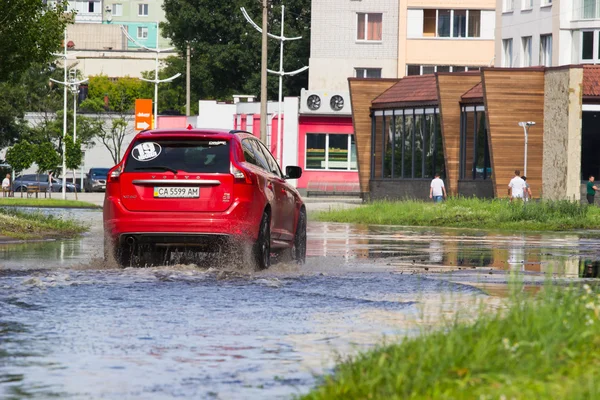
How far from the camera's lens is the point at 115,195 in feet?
50.2

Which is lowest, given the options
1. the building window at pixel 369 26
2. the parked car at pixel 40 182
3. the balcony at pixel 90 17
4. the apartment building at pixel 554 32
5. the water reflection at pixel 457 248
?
the parked car at pixel 40 182

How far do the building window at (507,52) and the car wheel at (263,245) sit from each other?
56010mm

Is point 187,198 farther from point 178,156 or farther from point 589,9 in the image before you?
point 589,9

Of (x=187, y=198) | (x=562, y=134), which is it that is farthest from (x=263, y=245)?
(x=562, y=134)

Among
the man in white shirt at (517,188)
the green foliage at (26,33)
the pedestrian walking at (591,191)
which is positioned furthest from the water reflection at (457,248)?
the pedestrian walking at (591,191)

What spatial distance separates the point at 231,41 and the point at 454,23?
58.1 feet

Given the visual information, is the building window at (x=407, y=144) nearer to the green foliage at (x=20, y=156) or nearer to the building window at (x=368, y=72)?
the green foliage at (x=20, y=156)

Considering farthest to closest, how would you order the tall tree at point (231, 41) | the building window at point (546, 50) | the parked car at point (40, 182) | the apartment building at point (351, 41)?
the tall tree at point (231, 41), the parked car at point (40, 182), the apartment building at point (351, 41), the building window at point (546, 50)

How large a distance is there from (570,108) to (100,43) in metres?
106

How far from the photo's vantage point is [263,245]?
50.7ft

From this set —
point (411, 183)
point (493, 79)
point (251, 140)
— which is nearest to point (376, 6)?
point (411, 183)

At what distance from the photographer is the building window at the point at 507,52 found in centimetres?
7031

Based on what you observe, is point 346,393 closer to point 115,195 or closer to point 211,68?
point 115,195

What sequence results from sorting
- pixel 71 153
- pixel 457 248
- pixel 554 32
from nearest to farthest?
pixel 457 248, pixel 71 153, pixel 554 32
